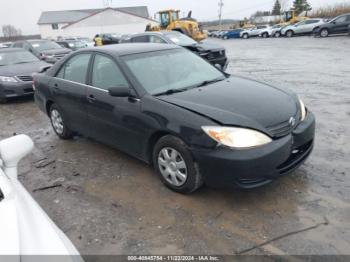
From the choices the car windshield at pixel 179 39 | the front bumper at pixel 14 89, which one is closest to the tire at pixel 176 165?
the front bumper at pixel 14 89

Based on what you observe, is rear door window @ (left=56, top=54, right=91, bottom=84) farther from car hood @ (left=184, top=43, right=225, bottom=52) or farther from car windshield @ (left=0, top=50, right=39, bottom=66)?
car hood @ (left=184, top=43, right=225, bottom=52)

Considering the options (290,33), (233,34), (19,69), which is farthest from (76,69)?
(233,34)

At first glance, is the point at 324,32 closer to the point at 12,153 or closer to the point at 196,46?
the point at 196,46

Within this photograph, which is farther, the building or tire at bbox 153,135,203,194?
the building

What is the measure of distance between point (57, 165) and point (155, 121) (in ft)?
6.54

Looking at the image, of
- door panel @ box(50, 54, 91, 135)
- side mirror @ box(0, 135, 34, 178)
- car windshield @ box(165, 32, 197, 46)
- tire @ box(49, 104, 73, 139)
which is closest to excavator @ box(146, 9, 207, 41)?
car windshield @ box(165, 32, 197, 46)

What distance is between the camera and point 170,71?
395 cm

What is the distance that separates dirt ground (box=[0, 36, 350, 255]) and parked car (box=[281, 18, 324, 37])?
29.3m

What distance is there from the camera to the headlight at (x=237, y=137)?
283cm

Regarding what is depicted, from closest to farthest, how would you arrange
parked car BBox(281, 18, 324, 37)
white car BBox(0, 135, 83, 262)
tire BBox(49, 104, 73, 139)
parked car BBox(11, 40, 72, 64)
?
white car BBox(0, 135, 83, 262) → tire BBox(49, 104, 73, 139) → parked car BBox(11, 40, 72, 64) → parked car BBox(281, 18, 324, 37)

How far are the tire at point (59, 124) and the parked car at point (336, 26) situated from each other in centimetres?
2618

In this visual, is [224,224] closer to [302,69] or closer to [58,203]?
[58,203]

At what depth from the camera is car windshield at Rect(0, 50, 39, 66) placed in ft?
30.8

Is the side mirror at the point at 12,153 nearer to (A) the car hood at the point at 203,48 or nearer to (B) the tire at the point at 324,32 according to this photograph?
(A) the car hood at the point at 203,48
